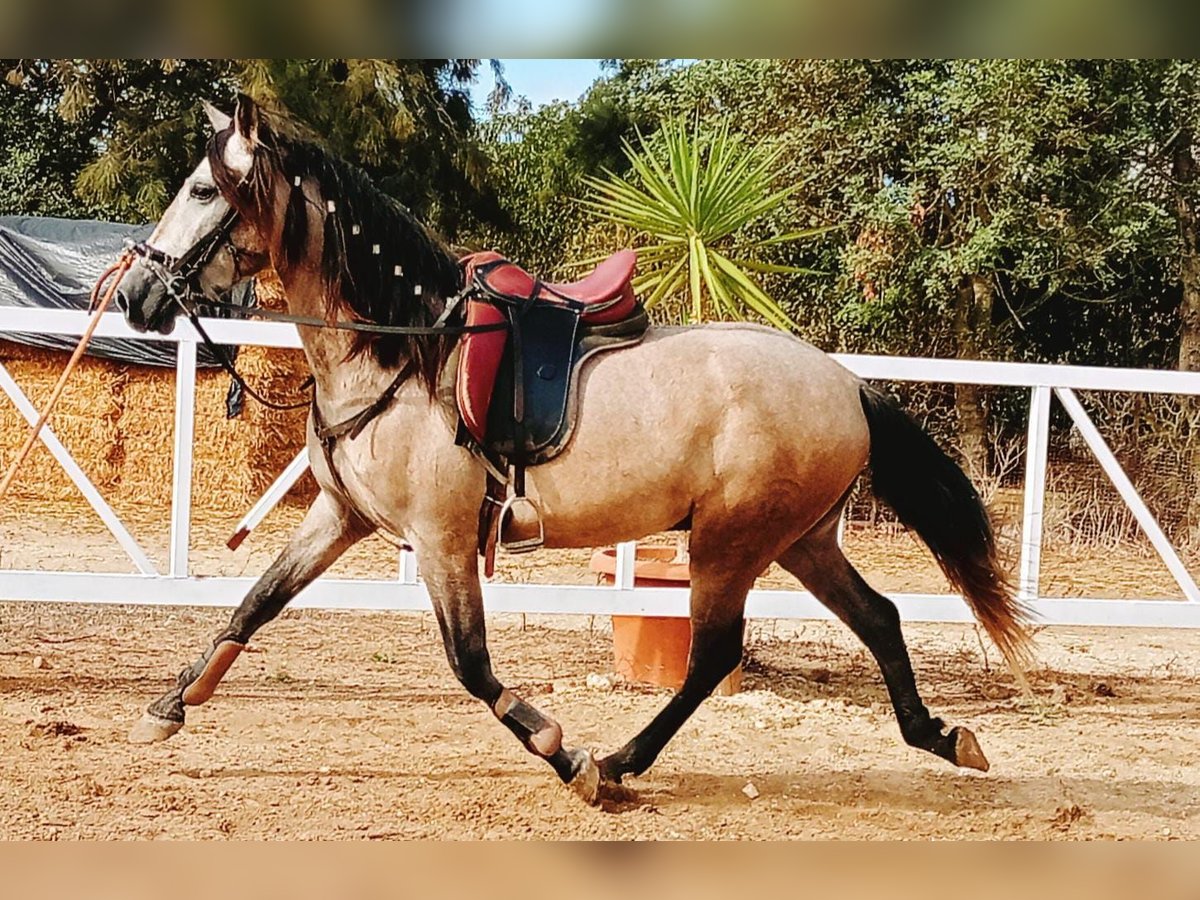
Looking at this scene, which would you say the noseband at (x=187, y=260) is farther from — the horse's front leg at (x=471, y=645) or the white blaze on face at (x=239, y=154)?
the horse's front leg at (x=471, y=645)

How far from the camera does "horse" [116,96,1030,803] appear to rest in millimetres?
3164

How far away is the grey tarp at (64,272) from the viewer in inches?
325

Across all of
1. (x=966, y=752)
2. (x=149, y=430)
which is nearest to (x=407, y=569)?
(x=966, y=752)

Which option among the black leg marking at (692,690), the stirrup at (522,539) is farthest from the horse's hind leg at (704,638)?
the stirrup at (522,539)

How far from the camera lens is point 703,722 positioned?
15.2 ft

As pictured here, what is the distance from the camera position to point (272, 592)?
3561 millimetres

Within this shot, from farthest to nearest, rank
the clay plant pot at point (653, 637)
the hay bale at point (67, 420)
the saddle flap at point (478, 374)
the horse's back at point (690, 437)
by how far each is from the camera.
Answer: the hay bale at point (67, 420)
the clay plant pot at point (653, 637)
the horse's back at point (690, 437)
the saddle flap at point (478, 374)

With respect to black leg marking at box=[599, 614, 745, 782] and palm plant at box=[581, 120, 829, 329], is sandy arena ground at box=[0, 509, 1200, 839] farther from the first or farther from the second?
palm plant at box=[581, 120, 829, 329]

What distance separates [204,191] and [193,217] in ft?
0.25

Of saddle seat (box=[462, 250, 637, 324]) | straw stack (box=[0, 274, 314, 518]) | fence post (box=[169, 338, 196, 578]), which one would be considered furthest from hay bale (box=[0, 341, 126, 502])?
saddle seat (box=[462, 250, 637, 324])

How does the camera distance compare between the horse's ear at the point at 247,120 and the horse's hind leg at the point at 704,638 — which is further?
the horse's hind leg at the point at 704,638

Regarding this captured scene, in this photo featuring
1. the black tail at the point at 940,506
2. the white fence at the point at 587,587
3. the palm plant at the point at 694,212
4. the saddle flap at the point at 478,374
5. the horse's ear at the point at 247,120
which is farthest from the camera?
the palm plant at the point at 694,212

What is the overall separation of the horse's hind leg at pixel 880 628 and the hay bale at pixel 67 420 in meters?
6.21

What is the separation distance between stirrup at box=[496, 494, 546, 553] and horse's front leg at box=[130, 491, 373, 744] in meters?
0.46
